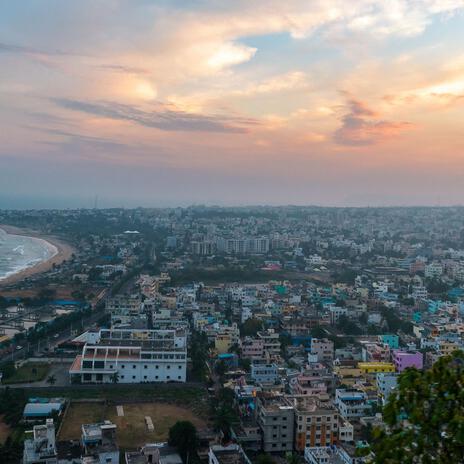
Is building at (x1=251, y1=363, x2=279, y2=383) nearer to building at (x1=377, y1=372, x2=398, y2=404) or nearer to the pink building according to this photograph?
the pink building

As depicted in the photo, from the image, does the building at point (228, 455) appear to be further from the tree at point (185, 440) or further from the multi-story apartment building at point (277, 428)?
the multi-story apartment building at point (277, 428)

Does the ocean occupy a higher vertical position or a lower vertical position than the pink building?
lower

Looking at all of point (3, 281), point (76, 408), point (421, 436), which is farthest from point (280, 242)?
point (421, 436)

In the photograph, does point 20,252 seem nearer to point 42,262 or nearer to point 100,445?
point 42,262

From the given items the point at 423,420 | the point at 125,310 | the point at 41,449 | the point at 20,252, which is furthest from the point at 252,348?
the point at 20,252

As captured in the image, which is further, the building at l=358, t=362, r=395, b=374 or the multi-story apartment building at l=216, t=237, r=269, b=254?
the multi-story apartment building at l=216, t=237, r=269, b=254

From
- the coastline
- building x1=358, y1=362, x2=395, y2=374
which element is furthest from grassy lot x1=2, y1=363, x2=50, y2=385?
the coastline

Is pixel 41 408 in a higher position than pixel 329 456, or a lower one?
lower
